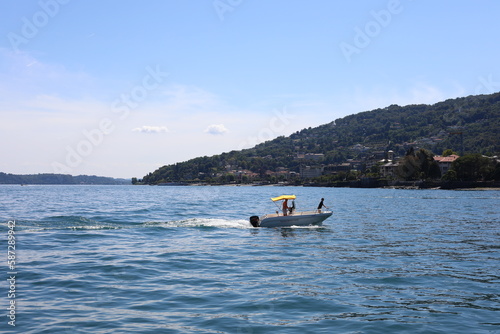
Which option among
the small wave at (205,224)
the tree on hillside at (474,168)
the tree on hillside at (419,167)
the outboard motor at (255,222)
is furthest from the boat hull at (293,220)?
the tree on hillside at (419,167)

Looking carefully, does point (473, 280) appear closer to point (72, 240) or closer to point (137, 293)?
point (137, 293)

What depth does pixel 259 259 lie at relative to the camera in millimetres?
21578

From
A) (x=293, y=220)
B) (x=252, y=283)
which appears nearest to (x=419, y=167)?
(x=293, y=220)

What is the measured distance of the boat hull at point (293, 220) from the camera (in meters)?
34.9

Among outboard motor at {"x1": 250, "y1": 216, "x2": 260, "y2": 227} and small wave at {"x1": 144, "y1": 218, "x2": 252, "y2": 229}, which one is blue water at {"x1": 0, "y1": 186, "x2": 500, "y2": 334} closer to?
outboard motor at {"x1": 250, "y1": 216, "x2": 260, "y2": 227}

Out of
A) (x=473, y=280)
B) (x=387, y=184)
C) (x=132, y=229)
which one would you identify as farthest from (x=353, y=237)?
(x=387, y=184)

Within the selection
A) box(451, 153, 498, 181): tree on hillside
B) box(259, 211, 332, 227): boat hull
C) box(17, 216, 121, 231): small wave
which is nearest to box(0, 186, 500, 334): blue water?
box(17, 216, 121, 231): small wave

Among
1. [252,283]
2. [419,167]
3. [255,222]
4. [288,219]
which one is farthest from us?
[419,167]

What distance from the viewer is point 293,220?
35.2m

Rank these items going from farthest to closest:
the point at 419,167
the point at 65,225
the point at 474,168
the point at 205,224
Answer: the point at 419,167 → the point at 474,168 → the point at 205,224 → the point at 65,225

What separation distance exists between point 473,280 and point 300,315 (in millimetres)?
8293

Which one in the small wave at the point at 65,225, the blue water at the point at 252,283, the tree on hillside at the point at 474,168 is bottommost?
the blue water at the point at 252,283

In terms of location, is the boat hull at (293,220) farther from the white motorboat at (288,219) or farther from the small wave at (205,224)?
the small wave at (205,224)

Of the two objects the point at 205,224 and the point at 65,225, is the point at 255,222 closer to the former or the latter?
the point at 205,224
